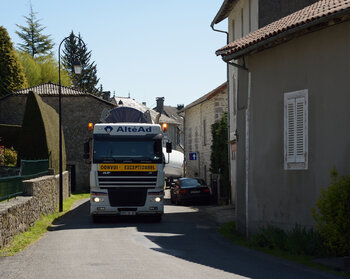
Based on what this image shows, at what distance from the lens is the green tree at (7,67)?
172 ft

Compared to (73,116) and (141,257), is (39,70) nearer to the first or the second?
(73,116)

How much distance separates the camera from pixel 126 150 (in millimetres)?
18922

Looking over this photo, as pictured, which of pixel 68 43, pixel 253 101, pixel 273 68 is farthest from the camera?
pixel 68 43

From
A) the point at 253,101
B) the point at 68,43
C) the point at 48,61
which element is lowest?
the point at 253,101

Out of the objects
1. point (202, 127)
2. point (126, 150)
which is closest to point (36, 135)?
point (126, 150)

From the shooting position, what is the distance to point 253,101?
14633 mm

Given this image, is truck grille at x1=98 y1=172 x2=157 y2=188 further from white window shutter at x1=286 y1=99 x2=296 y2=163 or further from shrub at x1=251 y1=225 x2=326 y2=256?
white window shutter at x1=286 y1=99 x2=296 y2=163

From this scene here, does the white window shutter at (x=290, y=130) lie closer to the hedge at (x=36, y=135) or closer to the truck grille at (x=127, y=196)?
the truck grille at (x=127, y=196)

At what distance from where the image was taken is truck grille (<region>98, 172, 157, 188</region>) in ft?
61.8

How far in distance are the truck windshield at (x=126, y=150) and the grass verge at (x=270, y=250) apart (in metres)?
3.37

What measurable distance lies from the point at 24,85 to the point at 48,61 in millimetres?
15978

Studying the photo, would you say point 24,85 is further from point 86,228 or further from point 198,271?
point 198,271

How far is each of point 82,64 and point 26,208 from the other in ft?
234

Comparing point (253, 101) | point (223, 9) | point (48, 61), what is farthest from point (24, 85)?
point (253, 101)
